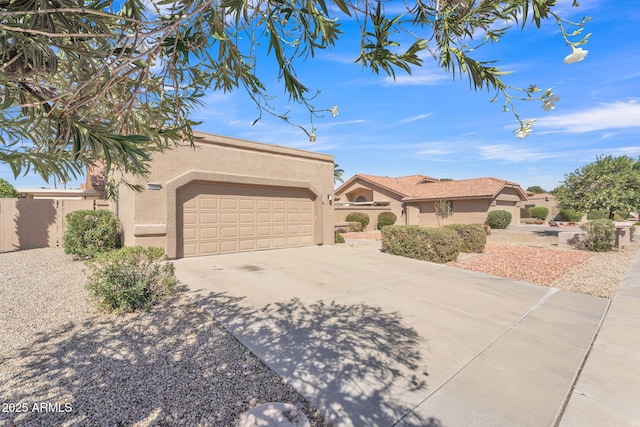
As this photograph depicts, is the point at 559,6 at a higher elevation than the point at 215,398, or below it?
higher

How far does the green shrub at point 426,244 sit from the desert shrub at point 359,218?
11819 millimetres

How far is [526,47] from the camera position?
139 inches

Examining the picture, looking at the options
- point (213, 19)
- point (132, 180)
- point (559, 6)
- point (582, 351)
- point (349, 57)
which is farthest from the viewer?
point (132, 180)

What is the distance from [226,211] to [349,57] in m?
8.50

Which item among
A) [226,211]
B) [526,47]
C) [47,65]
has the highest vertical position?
[526,47]

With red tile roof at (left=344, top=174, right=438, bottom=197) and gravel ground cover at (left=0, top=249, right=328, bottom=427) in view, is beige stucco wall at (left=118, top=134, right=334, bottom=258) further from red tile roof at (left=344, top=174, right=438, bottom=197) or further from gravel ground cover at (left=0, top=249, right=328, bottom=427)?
red tile roof at (left=344, top=174, right=438, bottom=197)

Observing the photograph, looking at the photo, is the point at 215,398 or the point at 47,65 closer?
the point at 47,65

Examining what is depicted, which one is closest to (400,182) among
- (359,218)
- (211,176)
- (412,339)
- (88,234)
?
(359,218)

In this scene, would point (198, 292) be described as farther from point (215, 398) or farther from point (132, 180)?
point (132, 180)

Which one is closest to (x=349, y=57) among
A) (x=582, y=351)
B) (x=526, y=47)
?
(x=526, y=47)

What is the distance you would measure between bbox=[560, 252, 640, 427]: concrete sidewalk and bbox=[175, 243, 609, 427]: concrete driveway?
0.37ft

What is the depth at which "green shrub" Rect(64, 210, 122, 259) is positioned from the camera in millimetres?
9039

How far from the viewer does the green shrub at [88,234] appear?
904 cm

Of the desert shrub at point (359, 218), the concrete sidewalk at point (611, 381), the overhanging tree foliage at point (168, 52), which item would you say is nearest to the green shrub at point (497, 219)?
the desert shrub at point (359, 218)
